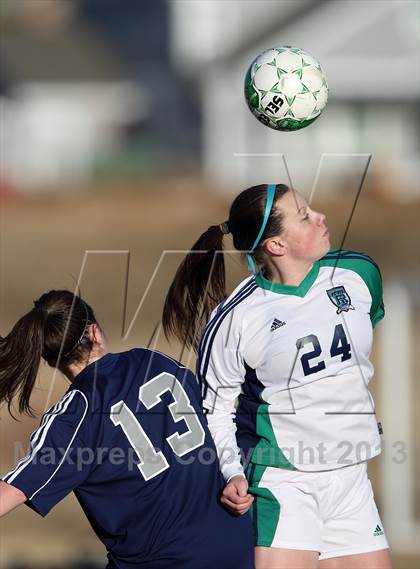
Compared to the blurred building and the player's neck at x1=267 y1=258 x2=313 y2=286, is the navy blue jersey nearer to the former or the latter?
the player's neck at x1=267 y1=258 x2=313 y2=286

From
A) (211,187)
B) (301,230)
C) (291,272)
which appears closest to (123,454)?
(291,272)

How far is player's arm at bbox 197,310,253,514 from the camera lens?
3.91 meters

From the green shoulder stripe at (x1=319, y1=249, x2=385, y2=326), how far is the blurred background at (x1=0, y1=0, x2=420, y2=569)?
161 cm

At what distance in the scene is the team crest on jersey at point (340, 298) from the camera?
403cm

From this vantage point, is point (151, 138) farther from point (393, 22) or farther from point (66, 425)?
point (66, 425)

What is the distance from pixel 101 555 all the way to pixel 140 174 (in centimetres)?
2398

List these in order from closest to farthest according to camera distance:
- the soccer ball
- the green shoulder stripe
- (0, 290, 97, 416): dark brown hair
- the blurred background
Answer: (0, 290, 97, 416): dark brown hair
the green shoulder stripe
the soccer ball
the blurred background

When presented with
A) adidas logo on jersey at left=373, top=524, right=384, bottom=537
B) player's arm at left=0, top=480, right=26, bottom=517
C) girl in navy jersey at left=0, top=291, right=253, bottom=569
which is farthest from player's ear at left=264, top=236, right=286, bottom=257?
player's arm at left=0, top=480, right=26, bottom=517

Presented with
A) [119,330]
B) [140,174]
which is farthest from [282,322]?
[140,174]

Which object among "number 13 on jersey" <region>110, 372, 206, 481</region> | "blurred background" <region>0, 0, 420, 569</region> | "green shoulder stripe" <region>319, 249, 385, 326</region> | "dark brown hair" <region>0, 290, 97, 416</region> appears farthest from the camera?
"blurred background" <region>0, 0, 420, 569</region>

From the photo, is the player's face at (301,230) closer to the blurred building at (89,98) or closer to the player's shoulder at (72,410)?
the player's shoulder at (72,410)

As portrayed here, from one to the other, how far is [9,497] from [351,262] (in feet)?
5.45

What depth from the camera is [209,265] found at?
14.3 ft

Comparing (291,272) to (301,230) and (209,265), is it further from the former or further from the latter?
(209,265)
